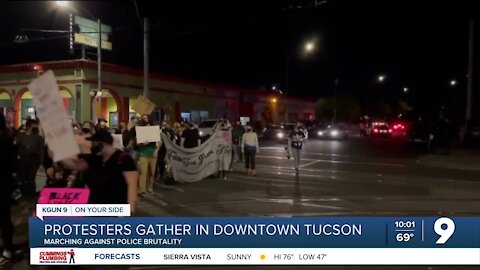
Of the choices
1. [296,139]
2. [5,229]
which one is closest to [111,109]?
[296,139]

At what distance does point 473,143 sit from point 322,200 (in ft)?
74.4

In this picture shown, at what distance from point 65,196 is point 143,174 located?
6697mm

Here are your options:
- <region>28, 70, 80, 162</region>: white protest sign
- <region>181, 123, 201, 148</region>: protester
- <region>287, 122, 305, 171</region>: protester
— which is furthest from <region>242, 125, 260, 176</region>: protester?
<region>28, 70, 80, 162</region>: white protest sign

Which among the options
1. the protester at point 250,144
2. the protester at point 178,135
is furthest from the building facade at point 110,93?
the protester at point 250,144

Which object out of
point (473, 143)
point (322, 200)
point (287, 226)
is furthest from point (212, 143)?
point (473, 143)

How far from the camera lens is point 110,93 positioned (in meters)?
35.4

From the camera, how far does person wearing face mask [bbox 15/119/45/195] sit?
1220cm

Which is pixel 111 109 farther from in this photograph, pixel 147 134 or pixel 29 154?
pixel 147 134

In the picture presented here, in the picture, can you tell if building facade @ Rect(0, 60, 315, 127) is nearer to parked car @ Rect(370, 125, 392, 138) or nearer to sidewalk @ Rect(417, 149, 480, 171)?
sidewalk @ Rect(417, 149, 480, 171)

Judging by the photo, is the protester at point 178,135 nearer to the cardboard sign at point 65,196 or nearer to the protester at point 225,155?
the protester at point 225,155

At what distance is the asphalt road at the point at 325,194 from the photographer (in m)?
9.91

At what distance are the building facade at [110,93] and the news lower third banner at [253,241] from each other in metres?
19.7

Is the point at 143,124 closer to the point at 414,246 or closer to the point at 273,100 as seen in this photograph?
the point at 414,246

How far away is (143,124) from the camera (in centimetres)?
1220
